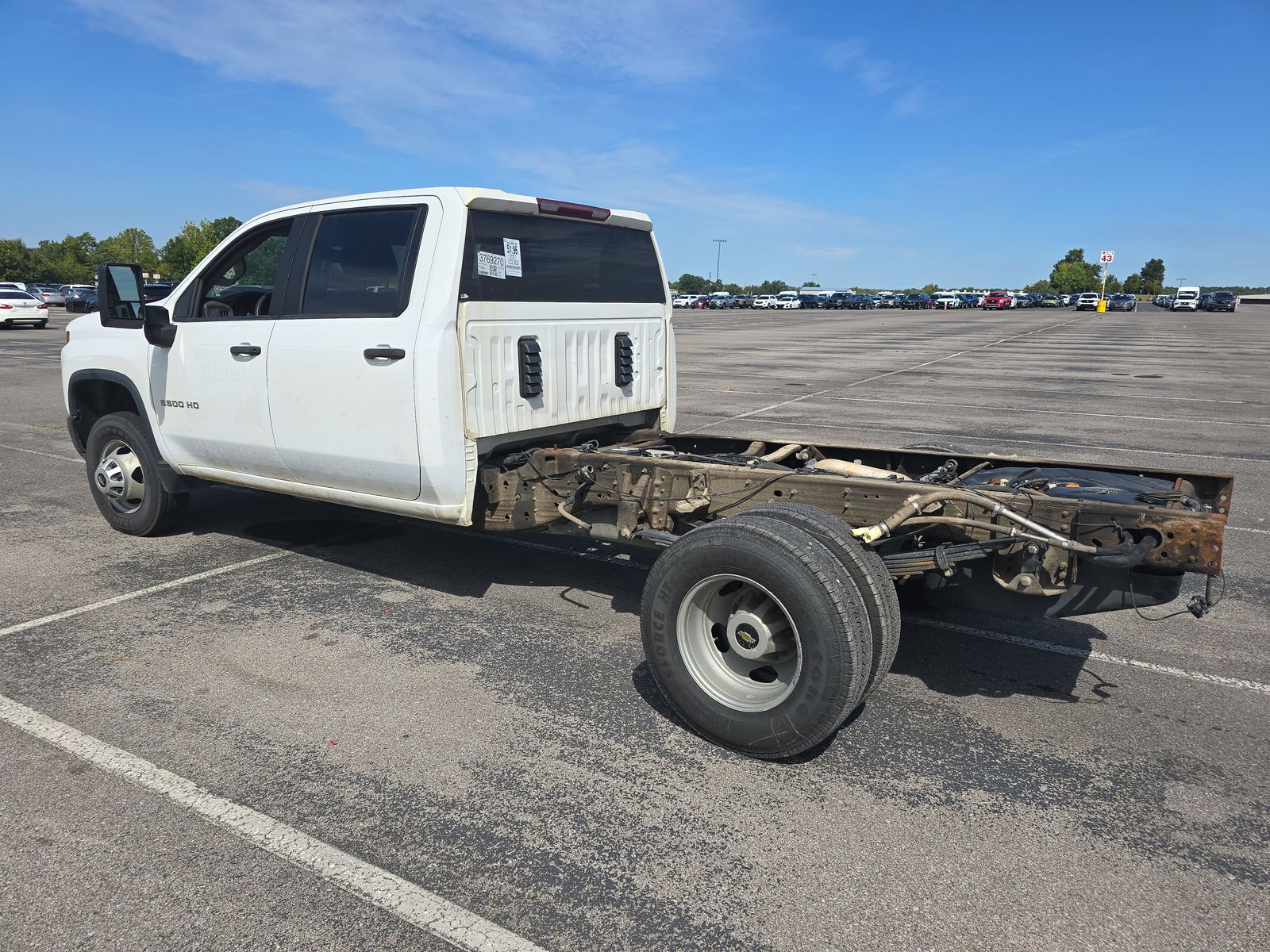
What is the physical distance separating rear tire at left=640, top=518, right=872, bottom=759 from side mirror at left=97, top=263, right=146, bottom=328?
14.3ft

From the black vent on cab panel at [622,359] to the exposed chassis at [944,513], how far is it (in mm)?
675

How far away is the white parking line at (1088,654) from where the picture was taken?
4.33m

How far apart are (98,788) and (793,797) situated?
8.25ft

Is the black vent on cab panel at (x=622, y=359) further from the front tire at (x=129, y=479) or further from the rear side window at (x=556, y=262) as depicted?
the front tire at (x=129, y=479)

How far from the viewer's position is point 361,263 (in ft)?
16.3

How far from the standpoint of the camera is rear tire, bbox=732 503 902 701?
11.4 ft

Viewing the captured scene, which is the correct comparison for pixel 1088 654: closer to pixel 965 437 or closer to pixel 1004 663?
pixel 1004 663

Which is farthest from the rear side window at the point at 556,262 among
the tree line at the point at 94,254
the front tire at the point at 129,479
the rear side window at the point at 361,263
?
the tree line at the point at 94,254

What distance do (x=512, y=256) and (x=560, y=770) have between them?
103 inches

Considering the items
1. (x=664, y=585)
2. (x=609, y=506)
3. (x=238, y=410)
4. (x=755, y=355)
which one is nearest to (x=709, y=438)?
(x=609, y=506)

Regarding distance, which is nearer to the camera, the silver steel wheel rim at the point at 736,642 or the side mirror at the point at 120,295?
the silver steel wheel rim at the point at 736,642

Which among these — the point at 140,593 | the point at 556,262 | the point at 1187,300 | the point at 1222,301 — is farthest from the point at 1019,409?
the point at 1187,300

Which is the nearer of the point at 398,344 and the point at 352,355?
the point at 398,344

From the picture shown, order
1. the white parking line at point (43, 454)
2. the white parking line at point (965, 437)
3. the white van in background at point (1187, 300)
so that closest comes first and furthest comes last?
1. the white parking line at point (43, 454)
2. the white parking line at point (965, 437)
3. the white van in background at point (1187, 300)
